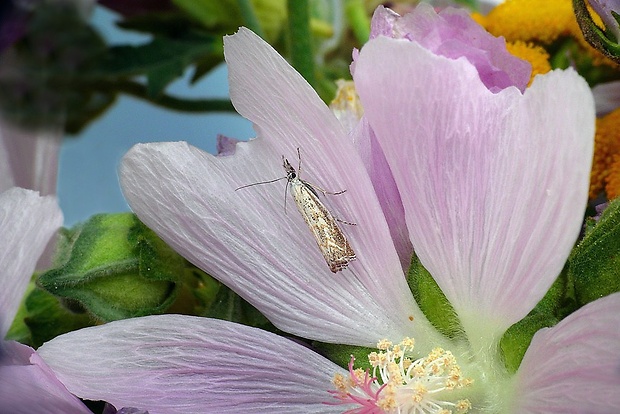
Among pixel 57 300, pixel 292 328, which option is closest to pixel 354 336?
pixel 292 328

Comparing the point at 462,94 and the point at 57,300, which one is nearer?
the point at 462,94

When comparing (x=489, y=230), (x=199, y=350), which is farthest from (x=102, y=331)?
(x=489, y=230)

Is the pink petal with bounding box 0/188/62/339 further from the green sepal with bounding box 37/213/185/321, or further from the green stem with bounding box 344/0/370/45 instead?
Answer: the green stem with bounding box 344/0/370/45

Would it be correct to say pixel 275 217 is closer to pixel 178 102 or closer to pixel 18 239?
pixel 18 239

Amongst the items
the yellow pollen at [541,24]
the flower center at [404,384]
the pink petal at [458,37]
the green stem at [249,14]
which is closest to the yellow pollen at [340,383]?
the flower center at [404,384]

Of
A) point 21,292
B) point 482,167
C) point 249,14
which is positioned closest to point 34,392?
point 21,292

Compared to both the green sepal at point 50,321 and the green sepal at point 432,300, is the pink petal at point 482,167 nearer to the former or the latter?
the green sepal at point 432,300

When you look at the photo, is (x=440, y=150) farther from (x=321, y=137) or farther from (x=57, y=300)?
(x=57, y=300)

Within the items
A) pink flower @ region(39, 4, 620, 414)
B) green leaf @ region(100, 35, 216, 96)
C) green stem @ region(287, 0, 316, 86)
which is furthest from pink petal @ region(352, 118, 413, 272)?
green leaf @ region(100, 35, 216, 96)
